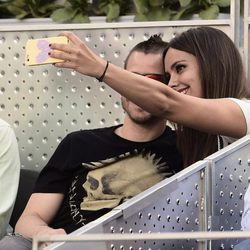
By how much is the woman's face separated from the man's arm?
52 centimetres

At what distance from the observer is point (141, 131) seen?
2.43 meters

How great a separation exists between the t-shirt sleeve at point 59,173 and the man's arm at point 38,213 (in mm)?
21

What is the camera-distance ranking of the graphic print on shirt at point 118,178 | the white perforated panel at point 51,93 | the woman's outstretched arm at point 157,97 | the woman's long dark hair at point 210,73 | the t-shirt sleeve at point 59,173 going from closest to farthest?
the woman's outstretched arm at point 157,97 < the woman's long dark hair at point 210,73 < the graphic print on shirt at point 118,178 < the t-shirt sleeve at point 59,173 < the white perforated panel at point 51,93

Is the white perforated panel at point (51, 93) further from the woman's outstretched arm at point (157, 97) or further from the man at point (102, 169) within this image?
the woman's outstretched arm at point (157, 97)

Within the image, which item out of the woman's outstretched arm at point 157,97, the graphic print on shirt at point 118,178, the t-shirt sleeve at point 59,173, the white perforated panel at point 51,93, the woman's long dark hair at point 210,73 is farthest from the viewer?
the white perforated panel at point 51,93

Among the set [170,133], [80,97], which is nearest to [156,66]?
[170,133]

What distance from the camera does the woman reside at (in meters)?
1.78

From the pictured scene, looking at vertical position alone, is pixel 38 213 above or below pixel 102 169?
below

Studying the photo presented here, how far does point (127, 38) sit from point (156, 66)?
19.3 inches

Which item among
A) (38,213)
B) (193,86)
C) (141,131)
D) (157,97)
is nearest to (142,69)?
(141,131)

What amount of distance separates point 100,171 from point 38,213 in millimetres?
234

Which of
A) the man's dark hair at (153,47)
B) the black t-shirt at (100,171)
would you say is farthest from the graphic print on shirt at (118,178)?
the man's dark hair at (153,47)

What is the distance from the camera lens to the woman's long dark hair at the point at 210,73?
2.16 m

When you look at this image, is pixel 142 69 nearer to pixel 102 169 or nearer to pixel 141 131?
pixel 141 131
